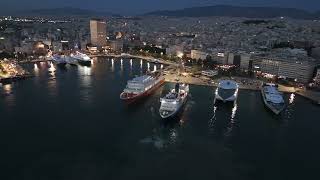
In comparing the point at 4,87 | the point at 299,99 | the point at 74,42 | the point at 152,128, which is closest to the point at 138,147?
the point at 152,128

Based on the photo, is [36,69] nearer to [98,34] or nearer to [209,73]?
[209,73]

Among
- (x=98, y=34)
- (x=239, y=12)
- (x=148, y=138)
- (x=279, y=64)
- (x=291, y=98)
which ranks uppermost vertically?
→ (x=239, y=12)

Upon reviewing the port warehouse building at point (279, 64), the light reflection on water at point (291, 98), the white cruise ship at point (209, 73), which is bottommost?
the light reflection on water at point (291, 98)

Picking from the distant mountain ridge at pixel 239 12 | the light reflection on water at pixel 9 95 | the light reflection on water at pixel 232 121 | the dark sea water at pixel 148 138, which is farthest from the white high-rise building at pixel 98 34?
the distant mountain ridge at pixel 239 12

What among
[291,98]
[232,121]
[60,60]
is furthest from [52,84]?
[291,98]

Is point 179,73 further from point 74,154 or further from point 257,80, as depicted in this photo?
point 74,154

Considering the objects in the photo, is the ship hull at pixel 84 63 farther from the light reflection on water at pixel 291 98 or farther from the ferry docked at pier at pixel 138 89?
the light reflection on water at pixel 291 98

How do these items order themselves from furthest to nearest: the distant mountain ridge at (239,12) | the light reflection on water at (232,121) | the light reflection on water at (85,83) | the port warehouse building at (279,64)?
the distant mountain ridge at (239,12)
the port warehouse building at (279,64)
the light reflection on water at (85,83)
the light reflection on water at (232,121)

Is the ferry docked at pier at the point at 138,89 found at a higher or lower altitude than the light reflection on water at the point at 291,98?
higher
